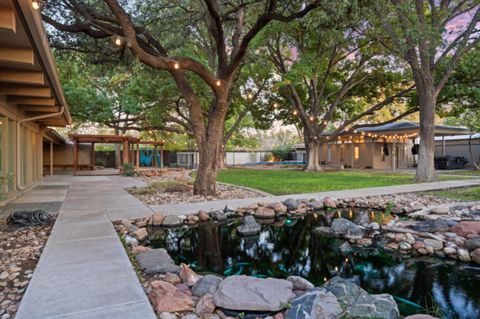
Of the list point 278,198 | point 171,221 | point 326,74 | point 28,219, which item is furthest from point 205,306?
point 326,74

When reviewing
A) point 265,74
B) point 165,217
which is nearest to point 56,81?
point 165,217

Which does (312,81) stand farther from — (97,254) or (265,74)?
(97,254)

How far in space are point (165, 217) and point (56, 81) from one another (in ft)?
10.2

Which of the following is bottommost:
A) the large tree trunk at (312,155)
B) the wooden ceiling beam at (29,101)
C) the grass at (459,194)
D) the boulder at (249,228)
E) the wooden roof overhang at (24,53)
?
the boulder at (249,228)

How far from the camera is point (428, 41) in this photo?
10.3 m

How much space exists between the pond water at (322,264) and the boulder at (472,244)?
370mm

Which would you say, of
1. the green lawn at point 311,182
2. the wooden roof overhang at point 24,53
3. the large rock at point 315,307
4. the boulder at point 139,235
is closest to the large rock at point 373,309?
the large rock at point 315,307

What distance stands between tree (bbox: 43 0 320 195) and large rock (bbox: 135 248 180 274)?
456 cm

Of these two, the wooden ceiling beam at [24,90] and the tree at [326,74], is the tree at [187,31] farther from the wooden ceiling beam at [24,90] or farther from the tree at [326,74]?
the tree at [326,74]

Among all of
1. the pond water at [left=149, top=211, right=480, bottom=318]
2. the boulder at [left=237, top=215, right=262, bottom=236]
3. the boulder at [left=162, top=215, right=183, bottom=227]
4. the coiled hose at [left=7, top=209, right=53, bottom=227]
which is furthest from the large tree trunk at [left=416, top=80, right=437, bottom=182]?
the coiled hose at [left=7, top=209, right=53, bottom=227]

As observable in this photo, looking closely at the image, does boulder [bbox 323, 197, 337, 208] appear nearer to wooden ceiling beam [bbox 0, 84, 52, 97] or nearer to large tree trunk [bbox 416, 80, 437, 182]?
large tree trunk [bbox 416, 80, 437, 182]

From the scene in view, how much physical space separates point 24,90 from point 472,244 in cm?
811

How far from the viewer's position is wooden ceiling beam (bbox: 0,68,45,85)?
17.1 feet

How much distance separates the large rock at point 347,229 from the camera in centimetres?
505
